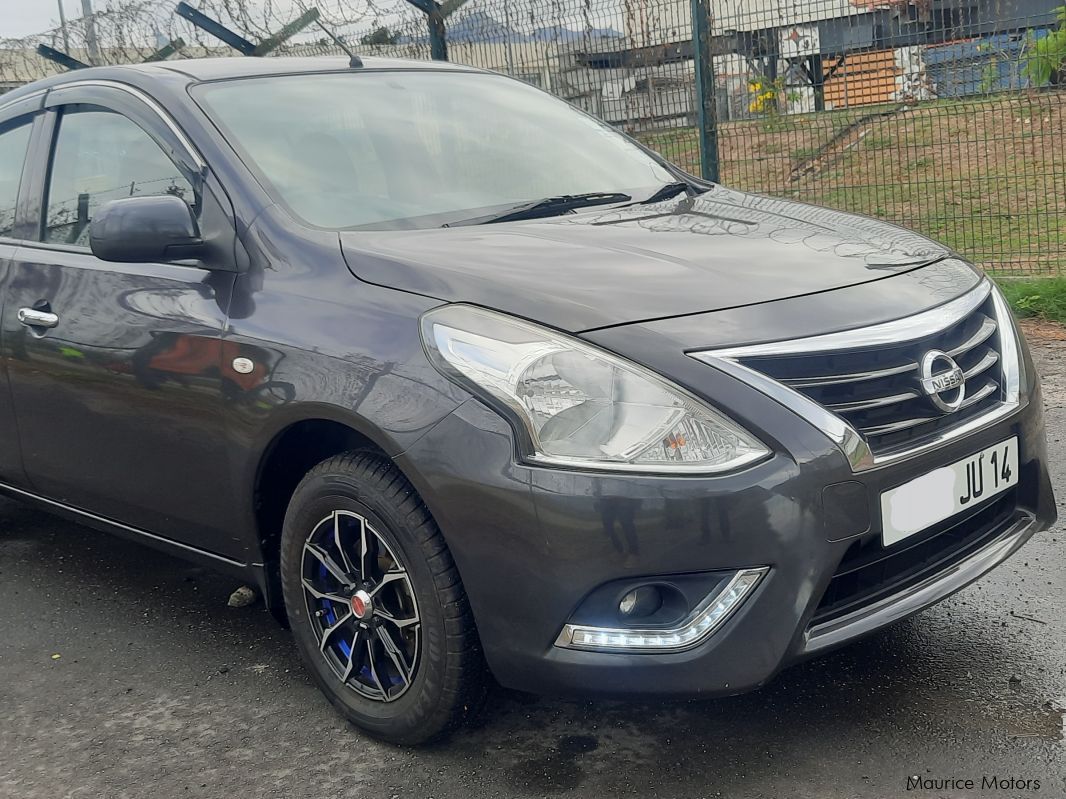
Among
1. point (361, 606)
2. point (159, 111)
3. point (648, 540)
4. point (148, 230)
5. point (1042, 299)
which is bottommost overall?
point (1042, 299)

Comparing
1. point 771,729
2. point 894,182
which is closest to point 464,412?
point 771,729

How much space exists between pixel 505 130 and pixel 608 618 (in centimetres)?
185

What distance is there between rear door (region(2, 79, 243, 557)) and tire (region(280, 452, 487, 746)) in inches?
11.6

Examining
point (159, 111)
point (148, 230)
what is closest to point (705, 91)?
point (159, 111)

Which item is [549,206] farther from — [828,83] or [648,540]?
[828,83]

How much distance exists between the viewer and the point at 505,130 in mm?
3641

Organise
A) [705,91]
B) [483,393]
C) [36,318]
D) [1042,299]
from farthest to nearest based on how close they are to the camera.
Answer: [705,91], [1042,299], [36,318], [483,393]

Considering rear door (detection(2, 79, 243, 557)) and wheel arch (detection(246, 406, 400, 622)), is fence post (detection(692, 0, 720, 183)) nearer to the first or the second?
rear door (detection(2, 79, 243, 557))

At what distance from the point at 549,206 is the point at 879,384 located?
120 cm

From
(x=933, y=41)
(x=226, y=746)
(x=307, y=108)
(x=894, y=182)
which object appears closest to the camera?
Answer: (x=226, y=746)

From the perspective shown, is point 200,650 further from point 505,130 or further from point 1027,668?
point 1027,668

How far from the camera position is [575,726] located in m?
2.79

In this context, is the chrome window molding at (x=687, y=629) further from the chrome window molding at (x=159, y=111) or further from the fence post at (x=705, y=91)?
the fence post at (x=705, y=91)

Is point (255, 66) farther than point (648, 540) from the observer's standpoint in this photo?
Yes
